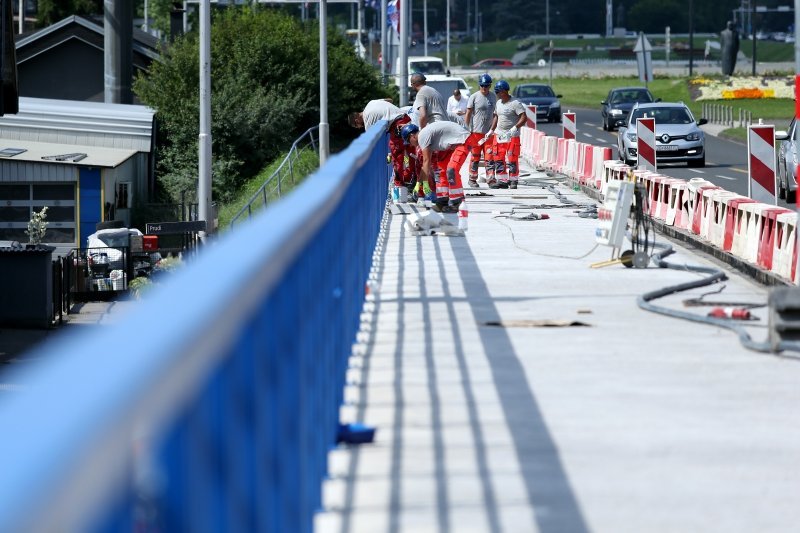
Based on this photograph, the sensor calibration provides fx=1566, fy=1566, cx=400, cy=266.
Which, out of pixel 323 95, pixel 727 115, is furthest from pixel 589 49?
pixel 323 95

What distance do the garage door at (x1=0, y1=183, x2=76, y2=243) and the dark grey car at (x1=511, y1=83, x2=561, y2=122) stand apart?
22.5m

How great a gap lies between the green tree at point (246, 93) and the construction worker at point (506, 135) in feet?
82.6

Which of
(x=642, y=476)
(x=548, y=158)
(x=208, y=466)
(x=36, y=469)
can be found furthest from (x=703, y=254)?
(x=548, y=158)

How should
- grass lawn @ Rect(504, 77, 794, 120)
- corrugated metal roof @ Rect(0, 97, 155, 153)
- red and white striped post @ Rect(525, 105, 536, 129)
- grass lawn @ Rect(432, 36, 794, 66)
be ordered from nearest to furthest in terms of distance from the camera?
red and white striped post @ Rect(525, 105, 536, 129) < corrugated metal roof @ Rect(0, 97, 155, 153) < grass lawn @ Rect(504, 77, 794, 120) < grass lawn @ Rect(432, 36, 794, 66)

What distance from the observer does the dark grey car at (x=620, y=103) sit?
5603 centimetres

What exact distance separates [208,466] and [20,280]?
37.1 metres

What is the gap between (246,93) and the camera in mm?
52500

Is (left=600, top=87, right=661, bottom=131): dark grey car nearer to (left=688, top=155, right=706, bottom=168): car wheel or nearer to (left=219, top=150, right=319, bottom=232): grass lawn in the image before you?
(left=219, top=150, right=319, bottom=232): grass lawn

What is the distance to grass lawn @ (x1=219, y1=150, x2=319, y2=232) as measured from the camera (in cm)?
4029

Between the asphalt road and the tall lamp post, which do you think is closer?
the asphalt road

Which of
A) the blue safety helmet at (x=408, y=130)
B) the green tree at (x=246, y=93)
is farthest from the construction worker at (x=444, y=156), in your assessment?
the green tree at (x=246, y=93)

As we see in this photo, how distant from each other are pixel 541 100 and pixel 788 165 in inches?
1607

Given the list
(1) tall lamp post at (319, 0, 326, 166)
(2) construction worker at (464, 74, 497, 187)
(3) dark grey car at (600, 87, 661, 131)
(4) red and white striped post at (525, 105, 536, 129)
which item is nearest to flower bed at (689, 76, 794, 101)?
(3) dark grey car at (600, 87, 661, 131)

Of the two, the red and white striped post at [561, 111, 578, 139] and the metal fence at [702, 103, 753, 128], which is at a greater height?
the metal fence at [702, 103, 753, 128]
